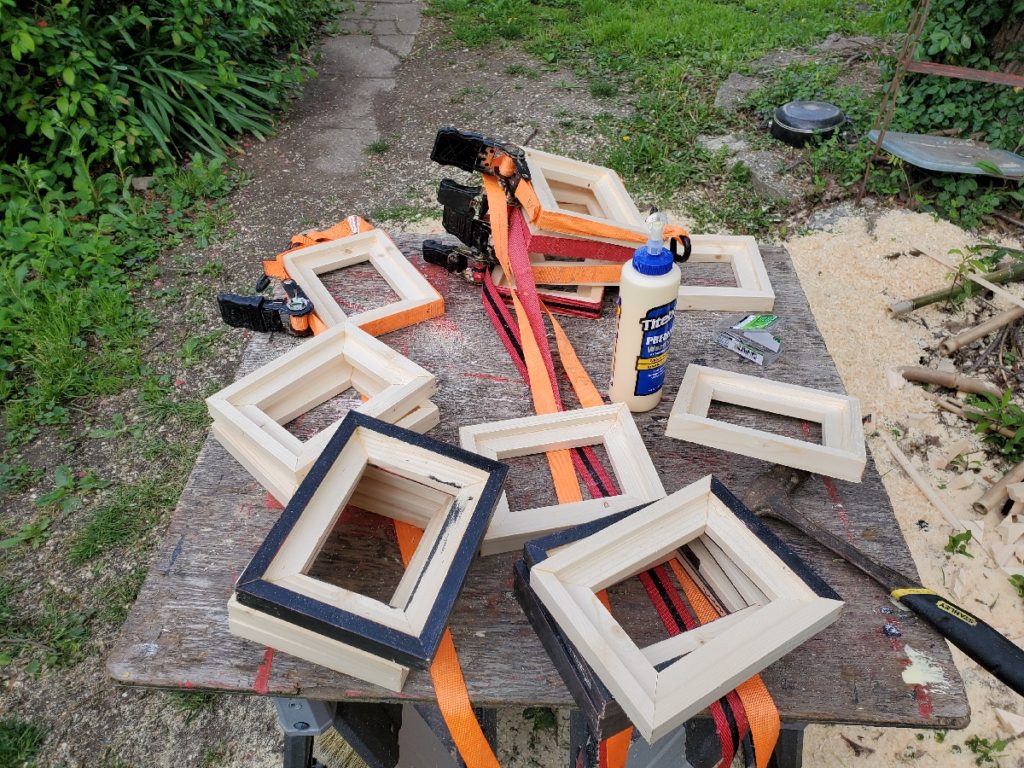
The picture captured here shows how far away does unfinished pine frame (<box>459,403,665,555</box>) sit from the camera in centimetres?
143

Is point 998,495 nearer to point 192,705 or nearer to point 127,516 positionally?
point 192,705

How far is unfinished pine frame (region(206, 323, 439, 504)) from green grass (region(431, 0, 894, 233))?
3.28 m

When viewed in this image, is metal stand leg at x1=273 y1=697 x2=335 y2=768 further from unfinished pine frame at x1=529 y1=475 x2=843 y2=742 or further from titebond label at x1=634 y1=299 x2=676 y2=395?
titebond label at x1=634 y1=299 x2=676 y2=395

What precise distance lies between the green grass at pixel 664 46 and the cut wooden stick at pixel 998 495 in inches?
84.4

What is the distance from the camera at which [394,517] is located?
149 cm

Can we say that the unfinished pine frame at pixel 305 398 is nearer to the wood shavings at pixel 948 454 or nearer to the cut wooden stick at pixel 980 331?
the wood shavings at pixel 948 454

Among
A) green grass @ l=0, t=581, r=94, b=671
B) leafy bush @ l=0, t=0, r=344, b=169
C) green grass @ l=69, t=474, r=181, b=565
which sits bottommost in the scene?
green grass @ l=0, t=581, r=94, b=671

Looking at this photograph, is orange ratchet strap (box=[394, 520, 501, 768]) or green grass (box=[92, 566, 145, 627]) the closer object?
orange ratchet strap (box=[394, 520, 501, 768])

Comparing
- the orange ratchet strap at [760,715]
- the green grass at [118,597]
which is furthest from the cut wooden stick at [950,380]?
the green grass at [118,597]

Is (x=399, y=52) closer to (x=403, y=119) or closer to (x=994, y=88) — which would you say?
(x=403, y=119)

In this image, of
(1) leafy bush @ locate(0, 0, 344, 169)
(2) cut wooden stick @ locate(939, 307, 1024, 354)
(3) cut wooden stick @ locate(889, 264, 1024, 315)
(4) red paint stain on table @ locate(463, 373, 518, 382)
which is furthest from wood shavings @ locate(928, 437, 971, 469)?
(1) leafy bush @ locate(0, 0, 344, 169)

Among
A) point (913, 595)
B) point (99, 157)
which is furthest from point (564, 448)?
point (99, 157)

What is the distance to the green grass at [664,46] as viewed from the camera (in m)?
4.84

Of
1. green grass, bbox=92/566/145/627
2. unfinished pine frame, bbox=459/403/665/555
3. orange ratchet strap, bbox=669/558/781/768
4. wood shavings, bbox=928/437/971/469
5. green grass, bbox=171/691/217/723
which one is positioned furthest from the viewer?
wood shavings, bbox=928/437/971/469
